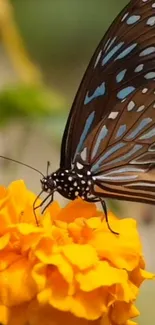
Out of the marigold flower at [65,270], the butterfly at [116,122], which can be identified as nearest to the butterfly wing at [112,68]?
the butterfly at [116,122]

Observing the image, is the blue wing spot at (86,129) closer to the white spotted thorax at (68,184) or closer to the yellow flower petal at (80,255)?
the white spotted thorax at (68,184)

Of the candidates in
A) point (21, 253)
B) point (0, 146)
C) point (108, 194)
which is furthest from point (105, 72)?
point (0, 146)

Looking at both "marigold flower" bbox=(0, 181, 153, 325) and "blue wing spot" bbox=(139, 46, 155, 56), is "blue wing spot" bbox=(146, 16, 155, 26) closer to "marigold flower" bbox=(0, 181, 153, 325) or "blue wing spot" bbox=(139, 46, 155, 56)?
"blue wing spot" bbox=(139, 46, 155, 56)

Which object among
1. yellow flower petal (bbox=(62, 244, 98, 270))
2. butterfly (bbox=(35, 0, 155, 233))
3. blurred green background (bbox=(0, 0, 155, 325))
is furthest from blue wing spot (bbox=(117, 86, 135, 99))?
yellow flower petal (bbox=(62, 244, 98, 270))

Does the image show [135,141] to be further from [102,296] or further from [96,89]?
[102,296]

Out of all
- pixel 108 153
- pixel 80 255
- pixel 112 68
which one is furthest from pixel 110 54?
pixel 80 255

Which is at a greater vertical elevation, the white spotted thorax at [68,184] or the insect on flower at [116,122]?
the insect on flower at [116,122]
